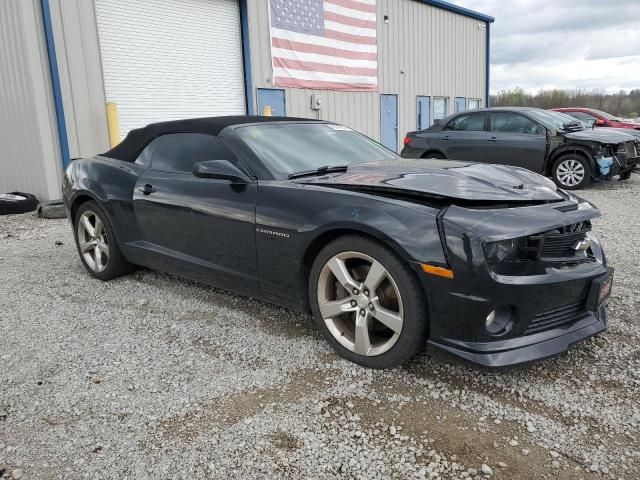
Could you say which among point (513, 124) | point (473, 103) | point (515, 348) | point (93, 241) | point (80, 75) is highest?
point (80, 75)

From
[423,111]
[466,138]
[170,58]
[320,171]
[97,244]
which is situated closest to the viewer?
[320,171]

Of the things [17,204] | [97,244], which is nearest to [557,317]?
[97,244]

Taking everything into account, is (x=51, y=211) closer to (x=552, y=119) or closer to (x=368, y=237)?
(x=368, y=237)

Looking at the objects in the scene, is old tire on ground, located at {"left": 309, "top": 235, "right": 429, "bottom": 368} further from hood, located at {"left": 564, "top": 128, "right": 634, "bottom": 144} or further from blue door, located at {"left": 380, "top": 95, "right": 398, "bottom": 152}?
blue door, located at {"left": 380, "top": 95, "right": 398, "bottom": 152}

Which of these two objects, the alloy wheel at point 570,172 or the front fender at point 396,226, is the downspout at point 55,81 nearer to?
the front fender at point 396,226

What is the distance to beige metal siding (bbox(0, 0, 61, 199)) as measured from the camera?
8.33 meters

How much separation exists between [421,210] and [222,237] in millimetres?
1421

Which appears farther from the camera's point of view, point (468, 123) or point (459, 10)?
point (459, 10)

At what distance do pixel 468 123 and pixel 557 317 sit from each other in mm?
8074

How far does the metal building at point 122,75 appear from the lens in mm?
8562

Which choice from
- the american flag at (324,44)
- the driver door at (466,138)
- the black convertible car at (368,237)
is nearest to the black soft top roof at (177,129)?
the black convertible car at (368,237)

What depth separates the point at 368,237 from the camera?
274 centimetres

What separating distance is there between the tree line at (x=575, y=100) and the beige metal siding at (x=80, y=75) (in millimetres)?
37663

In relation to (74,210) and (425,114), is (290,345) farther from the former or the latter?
(425,114)
